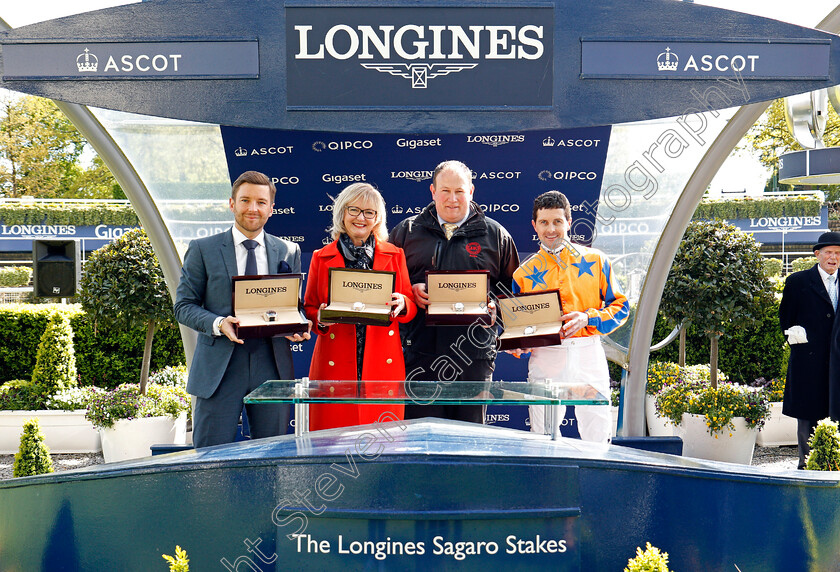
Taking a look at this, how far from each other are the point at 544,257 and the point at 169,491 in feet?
6.78

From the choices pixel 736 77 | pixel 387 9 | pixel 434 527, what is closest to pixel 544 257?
pixel 736 77

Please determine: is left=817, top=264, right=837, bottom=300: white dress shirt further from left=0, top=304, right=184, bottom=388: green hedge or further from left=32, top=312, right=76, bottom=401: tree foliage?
left=32, top=312, right=76, bottom=401: tree foliage

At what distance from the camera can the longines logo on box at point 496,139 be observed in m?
4.98

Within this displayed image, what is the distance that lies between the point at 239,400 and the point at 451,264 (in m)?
1.20

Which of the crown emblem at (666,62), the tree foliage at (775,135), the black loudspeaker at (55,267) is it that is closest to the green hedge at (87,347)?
the black loudspeaker at (55,267)

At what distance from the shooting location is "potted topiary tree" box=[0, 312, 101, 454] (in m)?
7.70

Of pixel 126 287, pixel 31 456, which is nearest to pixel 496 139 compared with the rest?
pixel 31 456

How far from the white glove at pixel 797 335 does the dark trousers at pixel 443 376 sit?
3507 mm

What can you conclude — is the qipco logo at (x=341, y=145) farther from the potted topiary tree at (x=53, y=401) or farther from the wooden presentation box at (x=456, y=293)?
the potted topiary tree at (x=53, y=401)

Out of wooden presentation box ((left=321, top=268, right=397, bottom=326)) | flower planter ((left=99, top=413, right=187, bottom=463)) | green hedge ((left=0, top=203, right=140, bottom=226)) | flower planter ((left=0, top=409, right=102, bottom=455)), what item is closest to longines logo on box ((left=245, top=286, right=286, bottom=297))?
wooden presentation box ((left=321, top=268, right=397, bottom=326))

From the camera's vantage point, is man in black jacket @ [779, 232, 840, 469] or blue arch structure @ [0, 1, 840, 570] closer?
blue arch structure @ [0, 1, 840, 570]

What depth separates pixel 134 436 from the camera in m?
6.99

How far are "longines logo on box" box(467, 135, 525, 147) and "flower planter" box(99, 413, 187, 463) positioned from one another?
4.06 metres

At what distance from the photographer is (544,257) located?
3.75 metres
